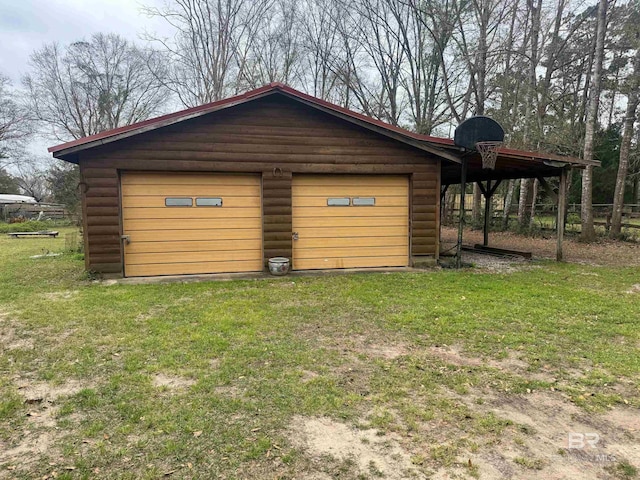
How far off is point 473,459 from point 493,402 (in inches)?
30.3

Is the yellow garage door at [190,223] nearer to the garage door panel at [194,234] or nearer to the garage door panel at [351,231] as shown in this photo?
the garage door panel at [194,234]

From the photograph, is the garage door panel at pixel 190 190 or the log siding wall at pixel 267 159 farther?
the garage door panel at pixel 190 190

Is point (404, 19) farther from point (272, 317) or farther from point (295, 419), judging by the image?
point (295, 419)

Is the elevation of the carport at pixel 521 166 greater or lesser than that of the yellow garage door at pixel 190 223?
greater

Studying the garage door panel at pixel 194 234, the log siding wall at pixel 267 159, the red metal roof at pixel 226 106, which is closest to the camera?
the red metal roof at pixel 226 106

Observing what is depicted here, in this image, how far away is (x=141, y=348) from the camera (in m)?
3.88

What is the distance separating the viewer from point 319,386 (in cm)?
311

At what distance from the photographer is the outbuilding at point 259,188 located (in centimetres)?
726

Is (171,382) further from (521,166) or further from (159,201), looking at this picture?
(521,166)

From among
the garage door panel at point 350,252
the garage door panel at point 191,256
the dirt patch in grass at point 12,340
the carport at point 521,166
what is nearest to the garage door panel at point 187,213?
the garage door panel at point 191,256

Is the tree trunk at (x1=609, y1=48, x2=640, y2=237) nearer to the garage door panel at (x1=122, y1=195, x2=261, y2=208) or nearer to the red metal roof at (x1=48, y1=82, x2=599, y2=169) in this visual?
the red metal roof at (x1=48, y1=82, x2=599, y2=169)

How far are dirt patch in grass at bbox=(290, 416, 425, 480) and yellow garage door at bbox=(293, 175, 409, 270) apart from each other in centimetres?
578

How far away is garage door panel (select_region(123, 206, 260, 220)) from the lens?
7496 millimetres

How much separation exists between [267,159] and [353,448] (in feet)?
20.7
